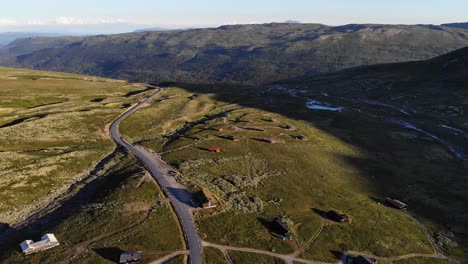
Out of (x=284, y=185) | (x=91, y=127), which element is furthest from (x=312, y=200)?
(x=91, y=127)

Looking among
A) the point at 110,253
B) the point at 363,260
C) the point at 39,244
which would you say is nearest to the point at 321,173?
the point at 363,260

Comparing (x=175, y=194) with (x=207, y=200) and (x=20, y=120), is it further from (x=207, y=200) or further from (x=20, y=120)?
(x=20, y=120)

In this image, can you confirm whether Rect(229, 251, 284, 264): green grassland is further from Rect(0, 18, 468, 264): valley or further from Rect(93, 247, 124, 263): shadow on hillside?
Rect(93, 247, 124, 263): shadow on hillside

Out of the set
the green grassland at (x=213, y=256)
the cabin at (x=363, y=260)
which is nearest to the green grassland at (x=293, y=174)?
the green grassland at (x=213, y=256)

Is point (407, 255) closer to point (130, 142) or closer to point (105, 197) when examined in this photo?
point (105, 197)

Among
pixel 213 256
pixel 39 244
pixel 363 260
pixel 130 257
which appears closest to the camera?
pixel 130 257

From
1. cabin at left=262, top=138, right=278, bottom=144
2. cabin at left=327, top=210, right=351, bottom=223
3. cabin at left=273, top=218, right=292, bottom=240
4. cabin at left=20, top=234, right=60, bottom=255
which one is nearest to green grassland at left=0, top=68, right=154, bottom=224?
cabin at left=20, top=234, right=60, bottom=255
